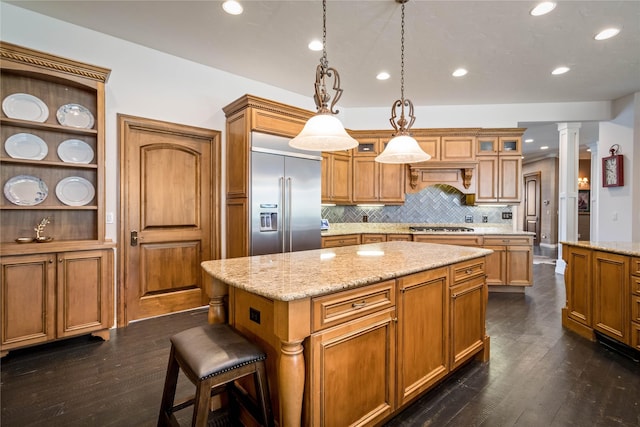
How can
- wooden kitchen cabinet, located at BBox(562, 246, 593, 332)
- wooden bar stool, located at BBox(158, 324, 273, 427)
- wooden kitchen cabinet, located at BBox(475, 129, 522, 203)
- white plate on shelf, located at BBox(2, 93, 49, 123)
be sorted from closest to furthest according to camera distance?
wooden bar stool, located at BBox(158, 324, 273, 427) → white plate on shelf, located at BBox(2, 93, 49, 123) → wooden kitchen cabinet, located at BBox(562, 246, 593, 332) → wooden kitchen cabinet, located at BBox(475, 129, 522, 203)

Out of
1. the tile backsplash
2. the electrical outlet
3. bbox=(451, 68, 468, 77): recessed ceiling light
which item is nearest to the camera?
the electrical outlet

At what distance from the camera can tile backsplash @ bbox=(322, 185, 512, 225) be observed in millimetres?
5297

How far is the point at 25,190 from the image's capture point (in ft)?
9.17

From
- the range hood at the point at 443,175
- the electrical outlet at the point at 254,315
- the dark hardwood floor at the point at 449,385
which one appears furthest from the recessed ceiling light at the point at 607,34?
the electrical outlet at the point at 254,315

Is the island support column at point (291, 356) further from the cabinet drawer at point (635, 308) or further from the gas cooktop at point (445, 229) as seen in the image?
the gas cooktop at point (445, 229)

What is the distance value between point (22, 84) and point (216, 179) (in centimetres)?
191

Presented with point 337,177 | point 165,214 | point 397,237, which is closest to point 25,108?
point 165,214

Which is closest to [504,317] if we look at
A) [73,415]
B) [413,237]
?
[413,237]

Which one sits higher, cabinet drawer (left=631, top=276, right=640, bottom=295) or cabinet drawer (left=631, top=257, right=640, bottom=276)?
cabinet drawer (left=631, top=257, right=640, bottom=276)

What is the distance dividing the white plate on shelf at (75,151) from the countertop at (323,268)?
6.91 ft

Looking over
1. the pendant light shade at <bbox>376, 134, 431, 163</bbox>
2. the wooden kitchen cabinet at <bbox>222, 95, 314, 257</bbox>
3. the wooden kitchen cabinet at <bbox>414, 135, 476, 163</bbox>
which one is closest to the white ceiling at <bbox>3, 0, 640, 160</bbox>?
the wooden kitchen cabinet at <bbox>222, 95, 314, 257</bbox>

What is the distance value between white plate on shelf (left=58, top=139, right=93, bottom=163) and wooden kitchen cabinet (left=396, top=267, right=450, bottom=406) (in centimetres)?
320

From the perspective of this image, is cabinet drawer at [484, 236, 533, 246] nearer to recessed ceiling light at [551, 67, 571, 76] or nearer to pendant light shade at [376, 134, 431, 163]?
recessed ceiling light at [551, 67, 571, 76]

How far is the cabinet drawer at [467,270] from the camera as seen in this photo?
7.07 ft
